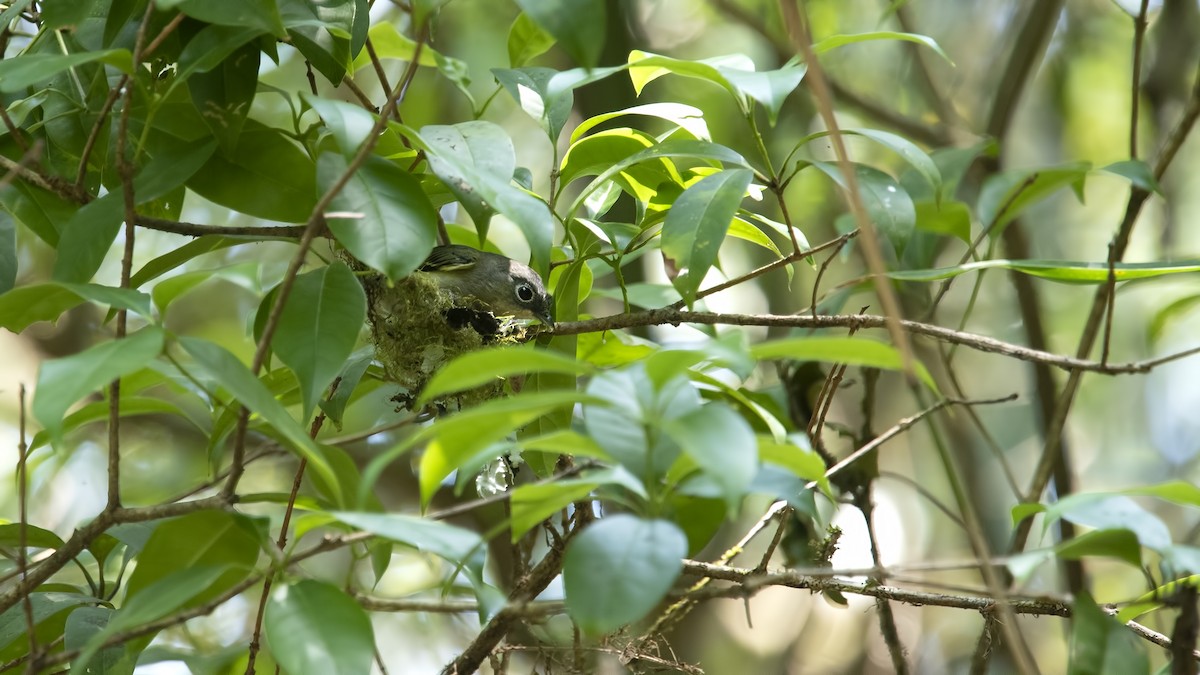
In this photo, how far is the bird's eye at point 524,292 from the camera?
10.5 feet

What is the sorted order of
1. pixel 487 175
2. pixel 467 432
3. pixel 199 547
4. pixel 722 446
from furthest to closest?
pixel 487 175, pixel 199 547, pixel 467 432, pixel 722 446

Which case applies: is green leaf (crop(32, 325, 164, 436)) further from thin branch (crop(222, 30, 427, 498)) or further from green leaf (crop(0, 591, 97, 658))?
green leaf (crop(0, 591, 97, 658))

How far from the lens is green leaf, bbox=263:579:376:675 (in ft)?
3.80

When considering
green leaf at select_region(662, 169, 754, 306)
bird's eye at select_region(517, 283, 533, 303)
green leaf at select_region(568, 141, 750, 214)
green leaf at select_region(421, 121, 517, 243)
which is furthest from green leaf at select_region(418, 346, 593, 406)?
bird's eye at select_region(517, 283, 533, 303)

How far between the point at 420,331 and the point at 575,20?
49.5 inches

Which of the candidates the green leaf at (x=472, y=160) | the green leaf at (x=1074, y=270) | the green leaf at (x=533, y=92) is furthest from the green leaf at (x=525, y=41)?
the green leaf at (x=1074, y=270)

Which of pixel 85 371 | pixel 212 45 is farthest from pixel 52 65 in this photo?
pixel 85 371

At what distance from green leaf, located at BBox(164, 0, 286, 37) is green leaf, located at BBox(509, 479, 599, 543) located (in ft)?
2.67

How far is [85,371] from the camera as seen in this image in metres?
1.12

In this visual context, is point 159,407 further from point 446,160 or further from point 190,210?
point 190,210

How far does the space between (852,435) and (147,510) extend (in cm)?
179

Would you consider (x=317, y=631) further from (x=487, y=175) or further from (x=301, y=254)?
(x=487, y=175)

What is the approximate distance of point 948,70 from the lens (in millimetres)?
5840

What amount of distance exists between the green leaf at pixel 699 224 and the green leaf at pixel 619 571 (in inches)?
25.7
